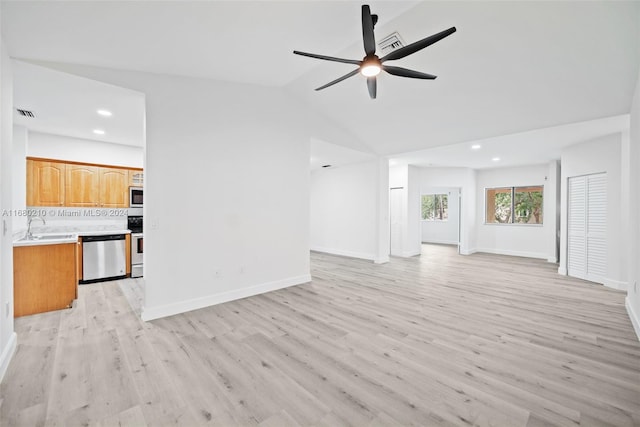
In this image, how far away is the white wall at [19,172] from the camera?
4.45m

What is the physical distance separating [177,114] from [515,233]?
9272 millimetres

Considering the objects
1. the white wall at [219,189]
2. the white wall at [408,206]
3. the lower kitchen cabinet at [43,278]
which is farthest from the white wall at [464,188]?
the lower kitchen cabinet at [43,278]

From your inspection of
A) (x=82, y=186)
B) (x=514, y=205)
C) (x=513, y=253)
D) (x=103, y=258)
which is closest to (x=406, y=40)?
(x=103, y=258)

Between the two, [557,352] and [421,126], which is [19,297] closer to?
[557,352]

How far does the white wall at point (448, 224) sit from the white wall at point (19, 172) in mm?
10734

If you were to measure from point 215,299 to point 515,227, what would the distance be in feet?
28.3

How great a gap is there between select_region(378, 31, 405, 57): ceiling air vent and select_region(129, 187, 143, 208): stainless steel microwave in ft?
17.2

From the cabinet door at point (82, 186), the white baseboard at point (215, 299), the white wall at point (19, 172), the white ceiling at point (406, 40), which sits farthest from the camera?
the cabinet door at point (82, 186)

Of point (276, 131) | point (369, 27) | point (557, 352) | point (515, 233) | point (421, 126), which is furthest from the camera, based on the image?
point (515, 233)

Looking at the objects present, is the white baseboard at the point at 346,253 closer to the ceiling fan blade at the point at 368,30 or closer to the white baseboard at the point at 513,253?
the white baseboard at the point at 513,253

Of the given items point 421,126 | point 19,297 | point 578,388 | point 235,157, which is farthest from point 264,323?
point 421,126

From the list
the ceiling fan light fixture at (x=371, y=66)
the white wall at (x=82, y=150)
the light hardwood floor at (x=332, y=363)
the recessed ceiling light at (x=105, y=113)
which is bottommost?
the light hardwood floor at (x=332, y=363)

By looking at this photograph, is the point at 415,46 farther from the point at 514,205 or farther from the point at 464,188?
the point at 514,205

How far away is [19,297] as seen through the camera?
11.1ft
